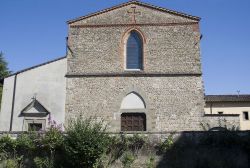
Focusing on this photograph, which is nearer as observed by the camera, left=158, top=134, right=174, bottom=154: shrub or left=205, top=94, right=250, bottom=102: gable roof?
left=158, top=134, right=174, bottom=154: shrub

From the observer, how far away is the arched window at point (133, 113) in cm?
1845

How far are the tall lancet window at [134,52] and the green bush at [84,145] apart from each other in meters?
7.30

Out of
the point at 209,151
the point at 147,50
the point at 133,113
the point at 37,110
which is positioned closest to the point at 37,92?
the point at 37,110

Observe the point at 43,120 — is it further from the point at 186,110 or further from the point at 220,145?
the point at 220,145

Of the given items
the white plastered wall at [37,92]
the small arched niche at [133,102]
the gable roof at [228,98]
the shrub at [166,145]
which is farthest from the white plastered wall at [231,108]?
the shrub at [166,145]

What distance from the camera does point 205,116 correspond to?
59.9 feet

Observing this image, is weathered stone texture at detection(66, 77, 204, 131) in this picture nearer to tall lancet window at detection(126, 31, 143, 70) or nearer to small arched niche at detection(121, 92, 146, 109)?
small arched niche at detection(121, 92, 146, 109)

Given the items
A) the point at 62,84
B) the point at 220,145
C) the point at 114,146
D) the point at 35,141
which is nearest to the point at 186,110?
the point at 220,145

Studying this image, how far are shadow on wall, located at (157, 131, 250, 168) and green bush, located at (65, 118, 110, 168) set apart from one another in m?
2.64

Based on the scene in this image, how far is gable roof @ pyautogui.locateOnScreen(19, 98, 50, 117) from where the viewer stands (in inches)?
727

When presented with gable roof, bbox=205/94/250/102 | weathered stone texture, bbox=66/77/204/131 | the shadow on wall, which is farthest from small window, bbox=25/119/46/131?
gable roof, bbox=205/94/250/102

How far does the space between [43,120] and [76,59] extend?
13.7ft

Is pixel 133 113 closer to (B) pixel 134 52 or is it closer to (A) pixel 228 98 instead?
(B) pixel 134 52

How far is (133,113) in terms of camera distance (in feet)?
61.2
